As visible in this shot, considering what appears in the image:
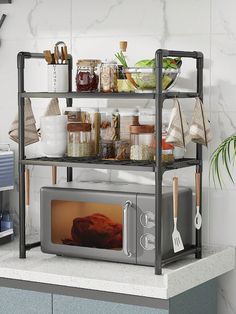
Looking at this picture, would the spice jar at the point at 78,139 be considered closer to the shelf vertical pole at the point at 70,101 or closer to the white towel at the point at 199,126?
the shelf vertical pole at the point at 70,101

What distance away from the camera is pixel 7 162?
11.9ft

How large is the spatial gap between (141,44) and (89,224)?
2.61ft

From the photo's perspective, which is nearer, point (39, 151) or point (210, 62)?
point (210, 62)

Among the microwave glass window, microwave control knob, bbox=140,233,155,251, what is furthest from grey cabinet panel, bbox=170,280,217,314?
the microwave glass window

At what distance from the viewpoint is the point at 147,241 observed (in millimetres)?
3062

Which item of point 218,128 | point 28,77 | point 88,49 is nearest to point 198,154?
point 218,128

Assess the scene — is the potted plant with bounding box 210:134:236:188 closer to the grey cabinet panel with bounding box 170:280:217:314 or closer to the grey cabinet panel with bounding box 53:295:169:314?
the grey cabinet panel with bounding box 170:280:217:314

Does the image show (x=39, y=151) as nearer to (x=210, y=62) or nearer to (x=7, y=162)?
(x=7, y=162)

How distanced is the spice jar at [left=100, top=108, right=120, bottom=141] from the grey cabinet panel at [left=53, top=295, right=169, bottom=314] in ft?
2.18

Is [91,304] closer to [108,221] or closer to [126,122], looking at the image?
[108,221]

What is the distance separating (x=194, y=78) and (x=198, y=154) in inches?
12.9

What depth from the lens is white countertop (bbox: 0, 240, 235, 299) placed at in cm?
287

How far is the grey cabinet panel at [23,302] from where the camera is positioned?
3072 mm

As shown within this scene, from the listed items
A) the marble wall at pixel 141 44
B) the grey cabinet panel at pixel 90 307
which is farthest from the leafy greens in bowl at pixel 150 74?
the grey cabinet panel at pixel 90 307
